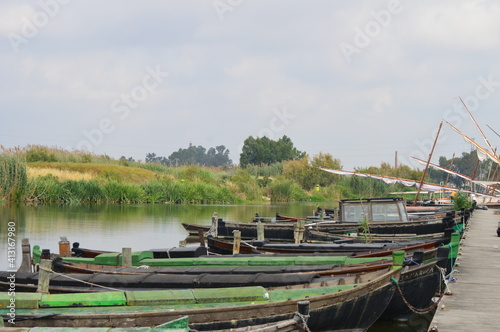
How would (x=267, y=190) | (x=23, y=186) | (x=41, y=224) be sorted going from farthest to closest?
(x=267, y=190) < (x=23, y=186) < (x=41, y=224)

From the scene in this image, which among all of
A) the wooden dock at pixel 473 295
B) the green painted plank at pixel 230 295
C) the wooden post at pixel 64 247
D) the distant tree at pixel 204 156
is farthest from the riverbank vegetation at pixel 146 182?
the distant tree at pixel 204 156

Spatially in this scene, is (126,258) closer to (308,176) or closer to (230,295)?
(230,295)

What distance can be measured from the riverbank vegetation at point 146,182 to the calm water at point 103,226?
112 inches

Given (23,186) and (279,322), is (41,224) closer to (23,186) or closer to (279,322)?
(23,186)

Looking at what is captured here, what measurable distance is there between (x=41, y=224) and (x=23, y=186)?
1316 cm

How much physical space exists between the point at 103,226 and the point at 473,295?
70.1ft

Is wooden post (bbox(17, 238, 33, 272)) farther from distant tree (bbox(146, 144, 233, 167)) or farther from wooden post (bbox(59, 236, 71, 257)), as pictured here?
distant tree (bbox(146, 144, 233, 167))

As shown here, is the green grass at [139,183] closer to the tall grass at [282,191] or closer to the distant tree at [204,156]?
the tall grass at [282,191]

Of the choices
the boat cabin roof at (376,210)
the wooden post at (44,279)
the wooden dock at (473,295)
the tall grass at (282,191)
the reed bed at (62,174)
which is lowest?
the wooden dock at (473,295)

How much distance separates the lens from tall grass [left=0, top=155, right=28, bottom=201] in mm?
40375

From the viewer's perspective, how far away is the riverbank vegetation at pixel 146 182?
43625mm

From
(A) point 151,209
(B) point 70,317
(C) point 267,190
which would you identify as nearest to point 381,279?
(B) point 70,317

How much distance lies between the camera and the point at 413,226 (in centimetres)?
2306

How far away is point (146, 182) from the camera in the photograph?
5556 centimetres
